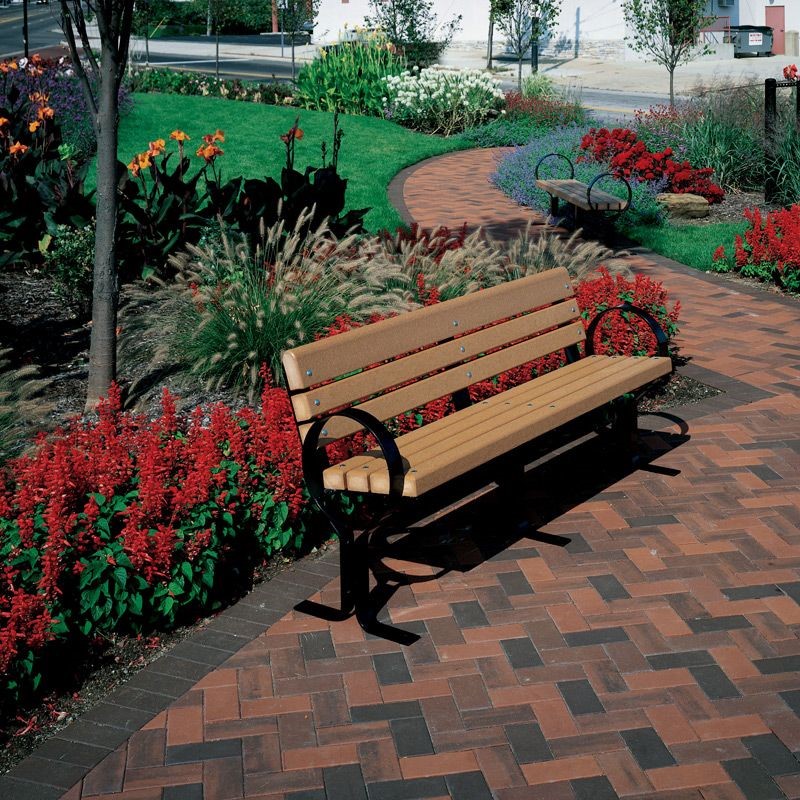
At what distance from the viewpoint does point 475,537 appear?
4.84m

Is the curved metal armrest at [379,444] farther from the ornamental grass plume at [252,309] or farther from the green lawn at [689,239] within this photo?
the green lawn at [689,239]

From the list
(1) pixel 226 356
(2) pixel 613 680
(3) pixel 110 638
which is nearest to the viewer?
(2) pixel 613 680

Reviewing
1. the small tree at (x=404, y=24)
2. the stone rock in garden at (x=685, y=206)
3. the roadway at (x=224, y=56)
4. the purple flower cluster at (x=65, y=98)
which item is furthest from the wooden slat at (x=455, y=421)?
the small tree at (x=404, y=24)

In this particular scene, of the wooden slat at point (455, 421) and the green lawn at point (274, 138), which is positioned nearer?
the wooden slat at point (455, 421)

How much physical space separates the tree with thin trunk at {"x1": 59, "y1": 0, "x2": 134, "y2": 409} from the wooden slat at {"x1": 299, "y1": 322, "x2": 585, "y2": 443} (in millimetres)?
1950

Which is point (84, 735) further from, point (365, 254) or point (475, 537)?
point (365, 254)

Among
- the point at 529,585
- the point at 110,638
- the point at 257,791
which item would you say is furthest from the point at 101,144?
the point at 257,791

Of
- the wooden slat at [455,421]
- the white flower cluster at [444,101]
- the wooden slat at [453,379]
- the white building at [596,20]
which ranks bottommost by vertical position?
the wooden slat at [455,421]

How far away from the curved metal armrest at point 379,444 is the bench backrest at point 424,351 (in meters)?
0.15

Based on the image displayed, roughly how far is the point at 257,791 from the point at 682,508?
2.61 m

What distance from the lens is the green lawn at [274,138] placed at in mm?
15250

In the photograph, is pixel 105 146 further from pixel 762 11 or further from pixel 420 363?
pixel 762 11

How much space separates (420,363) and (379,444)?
0.88m

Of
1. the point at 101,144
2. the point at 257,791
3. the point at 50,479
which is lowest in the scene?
the point at 257,791
